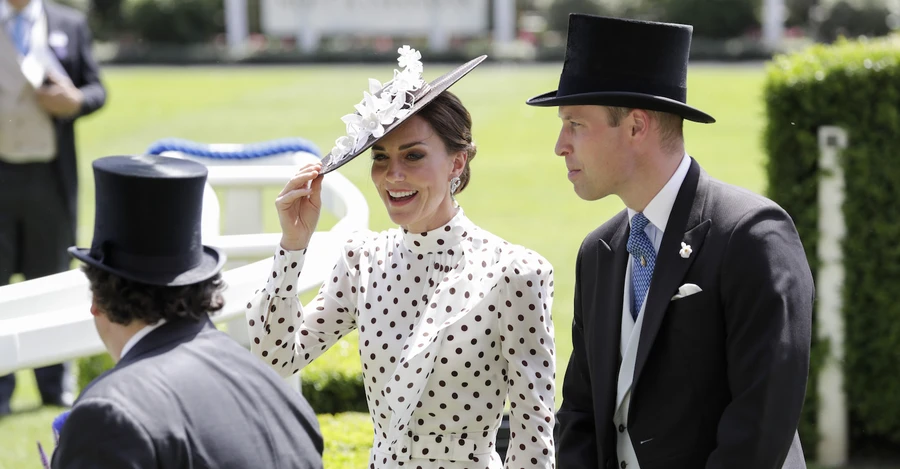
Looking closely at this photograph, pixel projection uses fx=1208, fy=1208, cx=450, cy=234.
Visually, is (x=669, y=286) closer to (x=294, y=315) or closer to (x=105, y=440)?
(x=294, y=315)

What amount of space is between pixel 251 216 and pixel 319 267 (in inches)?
80.4

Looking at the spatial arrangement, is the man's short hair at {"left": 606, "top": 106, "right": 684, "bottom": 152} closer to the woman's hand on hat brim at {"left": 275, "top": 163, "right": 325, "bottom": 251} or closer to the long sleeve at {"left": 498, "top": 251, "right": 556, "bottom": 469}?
the long sleeve at {"left": 498, "top": 251, "right": 556, "bottom": 469}

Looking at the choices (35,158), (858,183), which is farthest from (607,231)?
(35,158)

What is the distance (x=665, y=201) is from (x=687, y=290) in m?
0.26

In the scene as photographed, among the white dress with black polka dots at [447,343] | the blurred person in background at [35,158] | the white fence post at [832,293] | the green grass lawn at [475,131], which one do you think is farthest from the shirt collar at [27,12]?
the white dress with black polka dots at [447,343]

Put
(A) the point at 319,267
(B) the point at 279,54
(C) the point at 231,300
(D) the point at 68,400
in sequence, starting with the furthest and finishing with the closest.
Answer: (B) the point at 279,54 < (D) the point at 68,400 < (A) the point at 319,267 < (C) the point at 231,300

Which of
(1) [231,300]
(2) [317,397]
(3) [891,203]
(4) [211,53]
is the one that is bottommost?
(4) [211,53]

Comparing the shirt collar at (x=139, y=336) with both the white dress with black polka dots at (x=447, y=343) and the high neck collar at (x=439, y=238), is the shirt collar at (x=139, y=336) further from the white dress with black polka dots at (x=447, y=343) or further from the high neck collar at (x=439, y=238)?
the high neck collar at (x=439, y=238)

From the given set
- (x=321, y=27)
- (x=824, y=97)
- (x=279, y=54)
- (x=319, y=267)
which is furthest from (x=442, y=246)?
(x=321, y=27)

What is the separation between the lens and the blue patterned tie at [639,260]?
3.05 meters

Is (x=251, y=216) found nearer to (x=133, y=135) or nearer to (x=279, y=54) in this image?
(x=133, y=135)

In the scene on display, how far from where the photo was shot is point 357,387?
5.86 meters

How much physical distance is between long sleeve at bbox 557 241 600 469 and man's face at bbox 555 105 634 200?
0.31 m

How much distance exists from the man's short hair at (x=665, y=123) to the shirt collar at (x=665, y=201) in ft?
0.21
